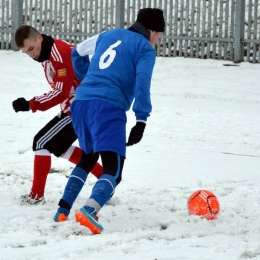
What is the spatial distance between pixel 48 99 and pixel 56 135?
0.34 metres

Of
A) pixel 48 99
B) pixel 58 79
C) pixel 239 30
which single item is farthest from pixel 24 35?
pixel 239 30

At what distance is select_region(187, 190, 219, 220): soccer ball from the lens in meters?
5.93

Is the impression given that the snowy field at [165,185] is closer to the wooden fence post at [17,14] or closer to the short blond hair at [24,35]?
the short blond hair at [24,35]

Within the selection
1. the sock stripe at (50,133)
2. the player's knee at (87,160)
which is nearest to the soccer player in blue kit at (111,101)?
the player's knee at (87,160)

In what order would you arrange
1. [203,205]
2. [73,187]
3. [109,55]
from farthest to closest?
1. [203,205]
2. [73,187]
3. [109,55]

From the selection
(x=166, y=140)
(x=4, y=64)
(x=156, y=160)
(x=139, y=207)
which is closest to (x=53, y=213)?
(x=139, y=207)

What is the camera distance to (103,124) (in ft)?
17.8

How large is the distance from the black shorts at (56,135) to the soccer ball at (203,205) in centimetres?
119

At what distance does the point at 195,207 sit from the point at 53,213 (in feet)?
3.80

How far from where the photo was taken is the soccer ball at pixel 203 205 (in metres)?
5.93

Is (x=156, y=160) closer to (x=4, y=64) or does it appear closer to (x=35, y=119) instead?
(x=35, y=119)

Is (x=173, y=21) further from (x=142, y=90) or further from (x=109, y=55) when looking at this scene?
(x=142, y=90)

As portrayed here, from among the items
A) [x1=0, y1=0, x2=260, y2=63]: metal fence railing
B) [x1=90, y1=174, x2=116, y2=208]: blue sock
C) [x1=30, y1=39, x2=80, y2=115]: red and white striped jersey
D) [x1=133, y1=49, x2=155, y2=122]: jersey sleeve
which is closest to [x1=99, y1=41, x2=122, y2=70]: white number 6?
[x1=133, y1=49, x2=155, y2=122]: jersey sleeve

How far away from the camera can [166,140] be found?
9352mm
